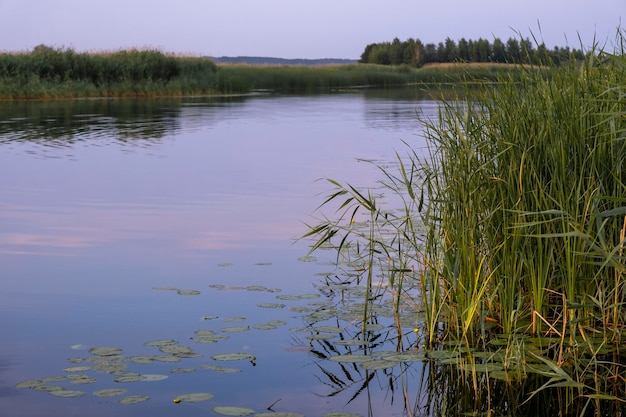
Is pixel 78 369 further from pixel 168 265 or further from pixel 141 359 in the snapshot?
pixel 168 265

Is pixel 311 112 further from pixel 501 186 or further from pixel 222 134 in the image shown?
pixel 501 186

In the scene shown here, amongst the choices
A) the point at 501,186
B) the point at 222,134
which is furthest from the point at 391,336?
the point at 222,134

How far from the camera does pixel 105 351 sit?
14.8ft

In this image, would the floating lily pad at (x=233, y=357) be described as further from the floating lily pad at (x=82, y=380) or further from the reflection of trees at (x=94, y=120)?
the reflection of trees at (x=94, y=120)

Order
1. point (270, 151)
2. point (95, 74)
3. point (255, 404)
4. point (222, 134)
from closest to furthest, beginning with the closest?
point (255, 404) < point (270, 151) < point (222, 134) < point (95, 74)

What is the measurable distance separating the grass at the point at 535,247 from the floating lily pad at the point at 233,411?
0.91m

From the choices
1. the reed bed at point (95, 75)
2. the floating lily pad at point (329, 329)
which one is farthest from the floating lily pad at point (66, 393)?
the reed bed at point (95, 75)

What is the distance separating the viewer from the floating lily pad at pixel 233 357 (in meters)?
4.39

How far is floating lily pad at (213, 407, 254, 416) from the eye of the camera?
3.75 metres

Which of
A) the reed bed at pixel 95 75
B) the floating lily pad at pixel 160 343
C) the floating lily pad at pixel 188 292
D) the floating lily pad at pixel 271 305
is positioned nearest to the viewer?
the floating lily pad at pixel 160 343

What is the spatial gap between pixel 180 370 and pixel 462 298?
54.8 inches

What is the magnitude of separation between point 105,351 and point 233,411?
3.43 feet

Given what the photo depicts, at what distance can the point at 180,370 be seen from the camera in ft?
13.9

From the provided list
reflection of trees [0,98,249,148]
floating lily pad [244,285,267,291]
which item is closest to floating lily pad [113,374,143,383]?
floating lily pad [244,285,267,291]
